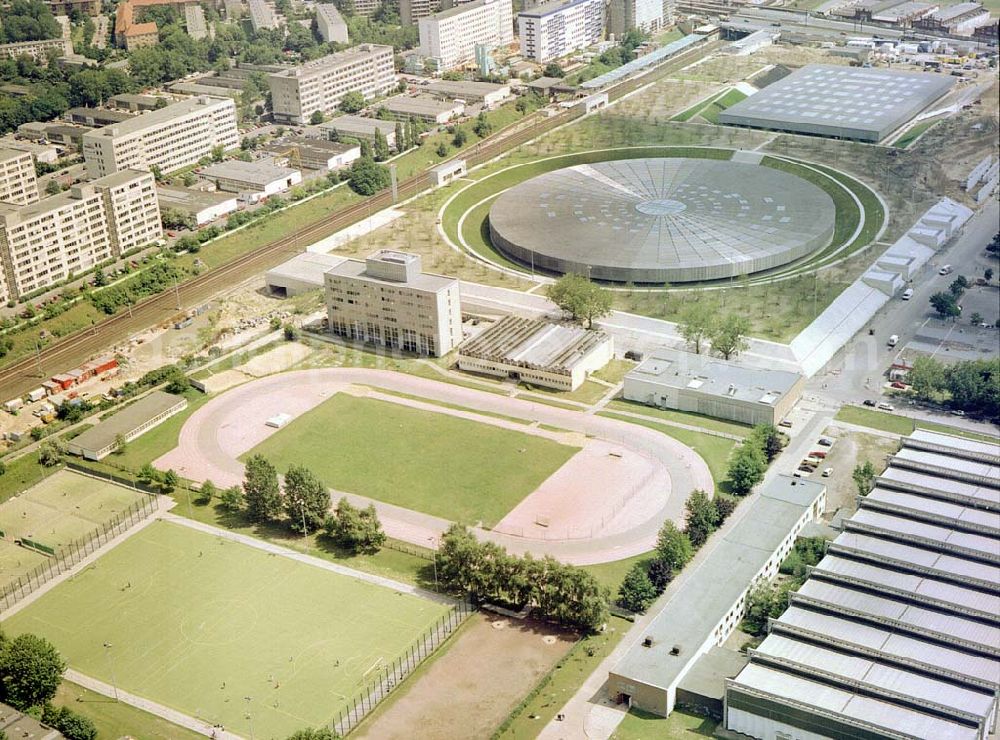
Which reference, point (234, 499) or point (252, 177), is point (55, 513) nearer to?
point (234, 499)

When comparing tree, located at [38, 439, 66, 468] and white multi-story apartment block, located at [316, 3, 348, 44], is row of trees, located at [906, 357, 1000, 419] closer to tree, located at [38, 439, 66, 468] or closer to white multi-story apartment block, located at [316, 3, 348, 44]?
tree, located at [38, 439, 66, 468]

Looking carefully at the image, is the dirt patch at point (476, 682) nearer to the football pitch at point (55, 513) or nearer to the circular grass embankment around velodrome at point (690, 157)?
the football pitch at point (55, 513)

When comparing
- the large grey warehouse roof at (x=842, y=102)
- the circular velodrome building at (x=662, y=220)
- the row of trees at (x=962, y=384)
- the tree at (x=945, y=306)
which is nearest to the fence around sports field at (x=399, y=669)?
the row of trees at (x=962, y=384)

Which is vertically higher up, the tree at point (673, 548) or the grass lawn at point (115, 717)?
the tree at point (673, 548)

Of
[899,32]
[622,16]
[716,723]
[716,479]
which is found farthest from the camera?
[622,16]

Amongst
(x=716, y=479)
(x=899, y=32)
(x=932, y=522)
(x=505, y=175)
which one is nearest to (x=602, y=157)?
(x=505, y=175)

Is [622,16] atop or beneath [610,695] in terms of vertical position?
atop

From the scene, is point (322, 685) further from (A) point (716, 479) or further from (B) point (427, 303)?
(B) point (427, 303)
